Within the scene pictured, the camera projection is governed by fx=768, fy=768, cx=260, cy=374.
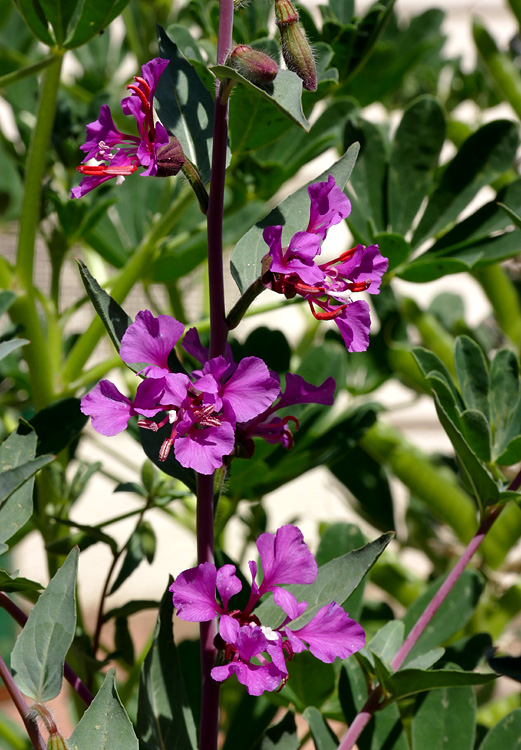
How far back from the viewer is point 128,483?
46 centimetres

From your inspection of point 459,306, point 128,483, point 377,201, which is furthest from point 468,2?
point 128,483

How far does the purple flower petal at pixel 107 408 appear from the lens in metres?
0.30

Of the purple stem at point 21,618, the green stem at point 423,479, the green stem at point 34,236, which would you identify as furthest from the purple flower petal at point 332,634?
the green stem at point 423,479

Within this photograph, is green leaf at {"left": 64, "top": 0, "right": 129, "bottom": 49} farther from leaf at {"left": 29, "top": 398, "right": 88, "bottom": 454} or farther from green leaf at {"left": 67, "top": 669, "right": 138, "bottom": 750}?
green leaf at {"left": 67, "top": 669, "right": 138, "bottom": 750}

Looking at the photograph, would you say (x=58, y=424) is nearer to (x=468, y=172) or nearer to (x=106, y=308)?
(x=106, y=308)

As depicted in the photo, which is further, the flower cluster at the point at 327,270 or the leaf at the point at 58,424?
the leaf at the point at 58,424

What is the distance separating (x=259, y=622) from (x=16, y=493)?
0.43ft

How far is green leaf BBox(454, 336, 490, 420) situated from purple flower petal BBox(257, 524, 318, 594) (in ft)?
0.62

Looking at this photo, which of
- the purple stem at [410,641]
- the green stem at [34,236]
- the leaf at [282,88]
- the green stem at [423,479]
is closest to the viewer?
the leaf at [282,88]

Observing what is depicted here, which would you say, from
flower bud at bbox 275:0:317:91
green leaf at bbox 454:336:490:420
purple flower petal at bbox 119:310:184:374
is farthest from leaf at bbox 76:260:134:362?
green leaf at bbox 454:336:490:420

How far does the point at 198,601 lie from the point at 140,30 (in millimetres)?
721

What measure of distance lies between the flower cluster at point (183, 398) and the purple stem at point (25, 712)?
0.37ft

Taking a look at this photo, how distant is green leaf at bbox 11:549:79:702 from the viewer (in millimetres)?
325

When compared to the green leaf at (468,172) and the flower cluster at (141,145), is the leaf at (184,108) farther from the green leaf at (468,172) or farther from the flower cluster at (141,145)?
the green leaf at (468,172)
